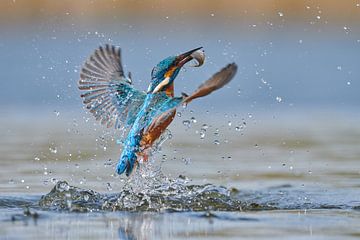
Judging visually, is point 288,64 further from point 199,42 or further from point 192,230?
point 192,230

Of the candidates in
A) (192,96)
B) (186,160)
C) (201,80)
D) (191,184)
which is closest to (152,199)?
(191,184)

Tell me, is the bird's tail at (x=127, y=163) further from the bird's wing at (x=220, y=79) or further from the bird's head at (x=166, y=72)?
the bird's wing at (x=220, y=79)

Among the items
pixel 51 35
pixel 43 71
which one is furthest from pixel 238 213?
pixel 51 35

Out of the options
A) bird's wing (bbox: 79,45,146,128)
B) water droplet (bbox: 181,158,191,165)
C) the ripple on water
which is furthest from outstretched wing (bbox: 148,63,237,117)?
water droplet (bbox: 181,158,191,165)

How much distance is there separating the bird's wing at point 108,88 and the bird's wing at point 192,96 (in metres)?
0.53

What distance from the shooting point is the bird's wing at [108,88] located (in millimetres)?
7992

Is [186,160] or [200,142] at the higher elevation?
[200,142]

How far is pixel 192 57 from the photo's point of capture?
297 inches

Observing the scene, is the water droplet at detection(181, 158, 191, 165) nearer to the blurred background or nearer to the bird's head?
the blurred background

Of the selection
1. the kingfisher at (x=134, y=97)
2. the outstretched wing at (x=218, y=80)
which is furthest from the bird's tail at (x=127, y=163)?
the outstretched wing at (x=218, y=80)

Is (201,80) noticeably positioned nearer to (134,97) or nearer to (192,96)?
(134,97)

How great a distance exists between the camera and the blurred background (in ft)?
31.8

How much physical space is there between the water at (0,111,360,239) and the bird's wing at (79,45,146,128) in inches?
17.1

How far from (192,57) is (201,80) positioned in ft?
22.3
